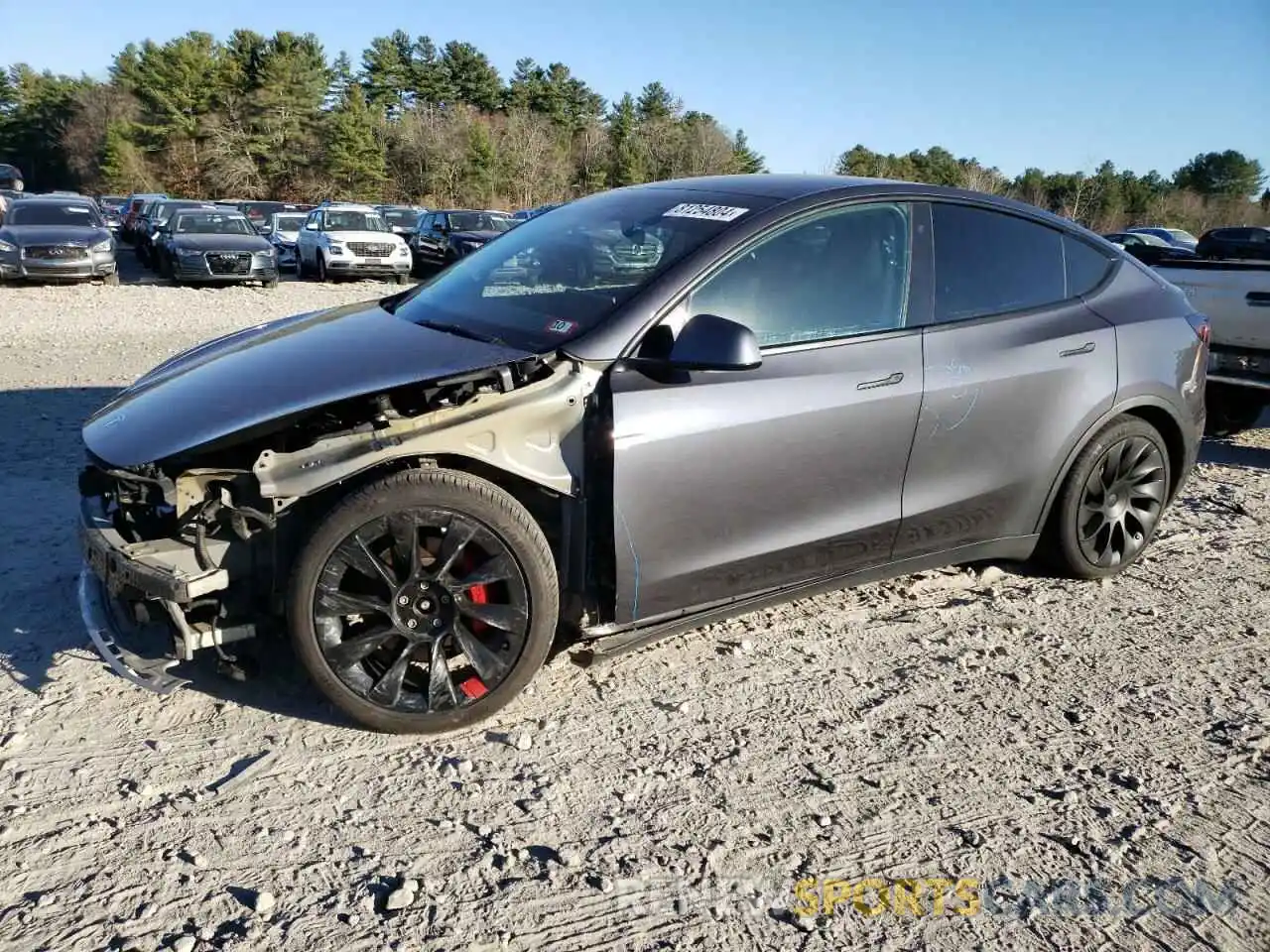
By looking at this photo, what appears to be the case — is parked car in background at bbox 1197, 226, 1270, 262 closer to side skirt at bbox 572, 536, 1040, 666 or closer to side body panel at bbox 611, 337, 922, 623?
side skirt at bbox 572, 536, 1040, 666

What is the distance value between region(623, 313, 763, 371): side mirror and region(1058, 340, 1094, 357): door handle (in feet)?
5.32

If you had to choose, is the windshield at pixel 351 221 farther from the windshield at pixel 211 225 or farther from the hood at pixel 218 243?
the hood at pixel 218 243

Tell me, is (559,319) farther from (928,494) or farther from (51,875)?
(51,875)

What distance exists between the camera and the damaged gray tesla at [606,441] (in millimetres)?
2855

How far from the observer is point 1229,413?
7438 millimetres

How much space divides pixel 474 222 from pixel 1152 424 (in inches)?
871

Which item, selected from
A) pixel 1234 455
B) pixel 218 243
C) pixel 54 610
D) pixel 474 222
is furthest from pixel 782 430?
pixel 474 222

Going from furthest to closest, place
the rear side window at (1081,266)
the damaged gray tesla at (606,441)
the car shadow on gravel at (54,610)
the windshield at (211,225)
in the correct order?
the windshield at (211,225), the rear side window at (1081,266), the car shadow on gravel at (54,610), the damaged gray tesla at (606,441)

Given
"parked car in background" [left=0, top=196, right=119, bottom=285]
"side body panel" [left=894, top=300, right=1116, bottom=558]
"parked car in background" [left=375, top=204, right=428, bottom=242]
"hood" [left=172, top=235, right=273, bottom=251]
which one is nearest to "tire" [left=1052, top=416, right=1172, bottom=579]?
"side body panel" [left=894, top=300, right=1116, bottom=558]

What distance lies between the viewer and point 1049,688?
134 inches

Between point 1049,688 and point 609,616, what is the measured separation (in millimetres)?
1643

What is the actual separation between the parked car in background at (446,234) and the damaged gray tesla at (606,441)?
20.2 m

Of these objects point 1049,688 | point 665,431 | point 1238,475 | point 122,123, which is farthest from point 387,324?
point 122,123

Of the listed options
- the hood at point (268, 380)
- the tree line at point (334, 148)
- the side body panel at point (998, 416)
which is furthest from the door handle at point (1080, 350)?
the tree line at point (334, 148)
